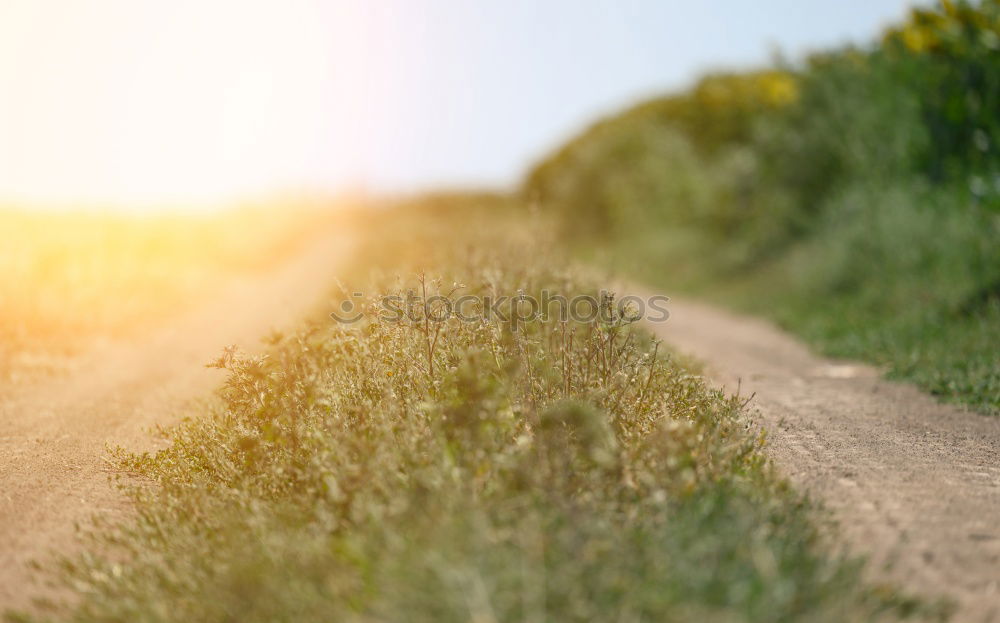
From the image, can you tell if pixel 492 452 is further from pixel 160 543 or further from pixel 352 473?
pixel 160 543

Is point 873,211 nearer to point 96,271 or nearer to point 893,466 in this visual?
point 893,466

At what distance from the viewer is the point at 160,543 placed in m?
4.41

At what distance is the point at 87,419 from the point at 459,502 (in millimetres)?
4739

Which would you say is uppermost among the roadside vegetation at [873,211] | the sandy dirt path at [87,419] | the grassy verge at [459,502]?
the roadside vegetation at [873,211]

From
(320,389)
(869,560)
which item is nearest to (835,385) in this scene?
(869,560)

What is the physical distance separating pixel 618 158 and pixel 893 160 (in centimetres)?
1526

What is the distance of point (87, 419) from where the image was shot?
698cm

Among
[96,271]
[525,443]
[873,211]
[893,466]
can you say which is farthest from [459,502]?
[873,211]

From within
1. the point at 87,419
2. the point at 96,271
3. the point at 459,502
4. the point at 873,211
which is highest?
the point at 873,211

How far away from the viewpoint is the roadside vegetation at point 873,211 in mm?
10266

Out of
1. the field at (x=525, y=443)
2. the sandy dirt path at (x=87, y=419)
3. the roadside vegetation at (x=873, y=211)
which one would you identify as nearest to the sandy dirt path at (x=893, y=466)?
→ the field at (x=525, y=443)

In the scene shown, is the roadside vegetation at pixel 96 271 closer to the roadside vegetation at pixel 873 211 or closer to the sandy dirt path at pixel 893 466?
the roadside vegetation at pixel 873 211

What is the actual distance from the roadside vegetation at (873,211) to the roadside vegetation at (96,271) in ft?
22.2

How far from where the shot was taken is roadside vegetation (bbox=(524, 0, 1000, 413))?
A: 1027cm
